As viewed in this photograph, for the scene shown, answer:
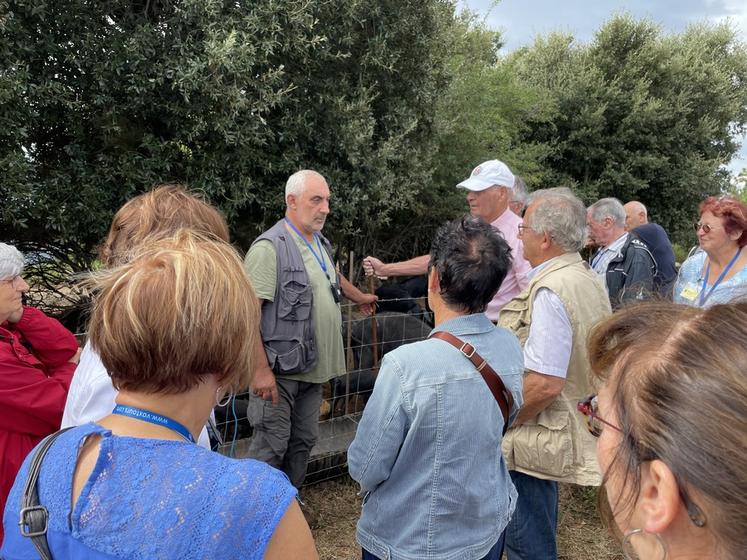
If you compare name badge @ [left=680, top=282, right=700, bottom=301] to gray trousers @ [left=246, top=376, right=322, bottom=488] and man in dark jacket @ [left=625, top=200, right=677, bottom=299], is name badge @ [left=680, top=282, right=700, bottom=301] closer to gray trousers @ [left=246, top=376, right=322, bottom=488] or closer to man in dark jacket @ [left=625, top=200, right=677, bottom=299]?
man in dark jacket @ [left=625, top=200, right=677, bottom=299]

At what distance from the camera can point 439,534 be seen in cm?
184

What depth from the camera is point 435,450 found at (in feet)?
5.89

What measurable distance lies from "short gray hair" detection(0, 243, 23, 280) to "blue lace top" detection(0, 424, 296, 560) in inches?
60.5

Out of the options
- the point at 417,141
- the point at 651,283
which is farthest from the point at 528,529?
the point at 417,141

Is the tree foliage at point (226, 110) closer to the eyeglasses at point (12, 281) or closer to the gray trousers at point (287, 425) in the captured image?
the eyeglasses at point (12, 281)

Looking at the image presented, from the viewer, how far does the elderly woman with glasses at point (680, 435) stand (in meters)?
0.69

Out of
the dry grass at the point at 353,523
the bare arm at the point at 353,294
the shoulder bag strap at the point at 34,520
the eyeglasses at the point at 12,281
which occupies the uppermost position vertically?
the eyeglasses at the point at 12,281

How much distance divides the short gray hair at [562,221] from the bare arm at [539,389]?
0.60m

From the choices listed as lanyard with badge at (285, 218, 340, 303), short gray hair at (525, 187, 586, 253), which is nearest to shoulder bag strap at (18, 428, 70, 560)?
short gray hair at (525, 187, 586, 253)

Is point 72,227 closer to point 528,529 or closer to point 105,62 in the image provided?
point 105,62

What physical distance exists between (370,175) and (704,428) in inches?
208

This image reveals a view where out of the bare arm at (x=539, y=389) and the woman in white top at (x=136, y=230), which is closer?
the woman in white top at (x=136, y=230)

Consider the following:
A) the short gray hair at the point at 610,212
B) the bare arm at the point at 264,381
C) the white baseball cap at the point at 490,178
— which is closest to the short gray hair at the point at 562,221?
the white baseball cap at the point at 490,178

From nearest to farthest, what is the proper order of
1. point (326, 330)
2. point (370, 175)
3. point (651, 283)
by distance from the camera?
point (326, 330) < point (651, 283) < point (370, 175)
